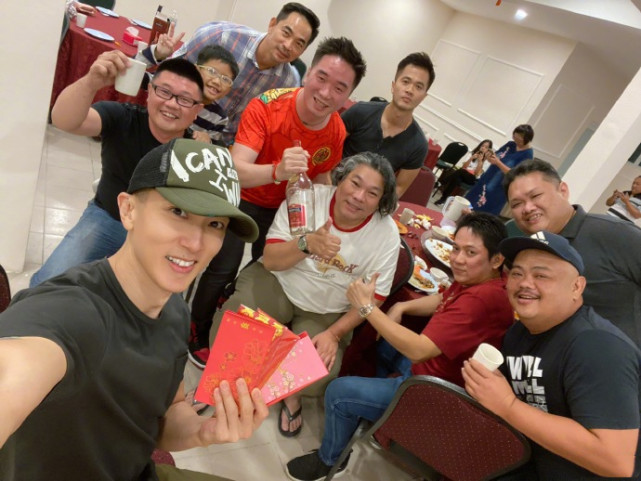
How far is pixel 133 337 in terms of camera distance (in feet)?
2.86

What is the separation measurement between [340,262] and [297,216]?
0.34 metres

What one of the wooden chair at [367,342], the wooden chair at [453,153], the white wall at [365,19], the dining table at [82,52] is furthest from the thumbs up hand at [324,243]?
the white wall at [365,19]

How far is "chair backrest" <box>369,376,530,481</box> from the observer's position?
1.23 metres

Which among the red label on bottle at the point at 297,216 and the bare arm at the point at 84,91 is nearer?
the bare arm at the point at 84,91

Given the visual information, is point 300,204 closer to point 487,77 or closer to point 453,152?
point 453,152

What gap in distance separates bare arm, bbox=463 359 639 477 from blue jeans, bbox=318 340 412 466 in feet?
1.29

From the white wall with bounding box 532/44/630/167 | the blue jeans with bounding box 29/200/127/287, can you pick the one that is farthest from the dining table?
the white wall with bounding box 532/44/630/167

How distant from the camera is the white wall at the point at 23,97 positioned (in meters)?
1.80

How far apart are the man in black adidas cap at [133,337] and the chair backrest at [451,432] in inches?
24.6

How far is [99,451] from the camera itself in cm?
86

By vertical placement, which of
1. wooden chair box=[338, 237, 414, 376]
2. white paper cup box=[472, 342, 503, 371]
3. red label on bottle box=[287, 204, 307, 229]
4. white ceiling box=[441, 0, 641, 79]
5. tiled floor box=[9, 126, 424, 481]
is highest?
white ceiling box=[441, 0, 641, 79]

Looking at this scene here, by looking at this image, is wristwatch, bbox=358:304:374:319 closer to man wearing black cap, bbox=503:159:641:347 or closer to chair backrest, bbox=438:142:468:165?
man wearing black cap, bbox=503:159:641:347

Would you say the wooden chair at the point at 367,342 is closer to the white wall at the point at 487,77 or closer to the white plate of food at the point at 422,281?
the white plate of food at the point at 422,281

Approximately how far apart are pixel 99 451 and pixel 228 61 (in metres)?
1.96
